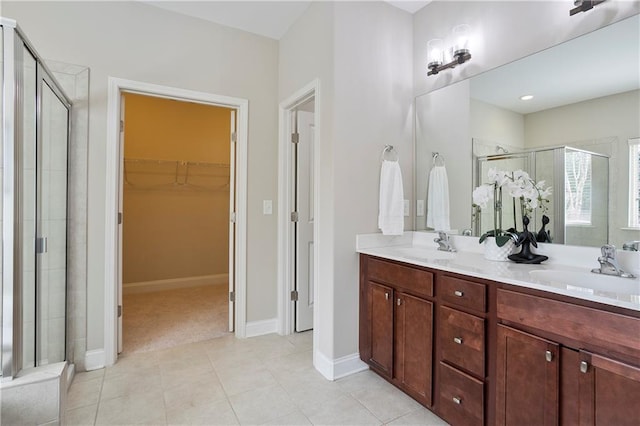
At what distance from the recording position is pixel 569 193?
1711mm

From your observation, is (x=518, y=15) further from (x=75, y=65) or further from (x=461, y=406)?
(x=75, y=65)

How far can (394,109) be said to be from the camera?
2445 mm

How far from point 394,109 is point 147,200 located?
3543mm

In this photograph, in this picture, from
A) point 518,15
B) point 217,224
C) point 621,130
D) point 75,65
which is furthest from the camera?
point 217,224

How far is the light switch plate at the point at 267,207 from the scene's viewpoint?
293 cm

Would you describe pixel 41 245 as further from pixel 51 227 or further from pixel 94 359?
pixel 94 359

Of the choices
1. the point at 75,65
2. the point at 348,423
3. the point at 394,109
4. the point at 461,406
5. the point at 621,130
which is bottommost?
the point at 348,423

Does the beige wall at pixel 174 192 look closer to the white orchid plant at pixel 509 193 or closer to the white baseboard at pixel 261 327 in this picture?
the white baseboard at pixel 261 327

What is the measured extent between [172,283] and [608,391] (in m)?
4.56

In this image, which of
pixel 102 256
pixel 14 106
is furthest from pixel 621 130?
pixel 102 256

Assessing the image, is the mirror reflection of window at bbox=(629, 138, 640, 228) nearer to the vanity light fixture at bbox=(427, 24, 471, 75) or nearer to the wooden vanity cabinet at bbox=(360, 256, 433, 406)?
the wooden vanity cabinet at bbox=(360, 256, 433, 406)

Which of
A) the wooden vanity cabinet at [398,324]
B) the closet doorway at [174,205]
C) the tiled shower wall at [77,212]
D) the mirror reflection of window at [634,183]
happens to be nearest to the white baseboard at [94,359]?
the tiled shower wall at [77,212]

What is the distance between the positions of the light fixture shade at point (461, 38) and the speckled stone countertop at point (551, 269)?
1.28 metres

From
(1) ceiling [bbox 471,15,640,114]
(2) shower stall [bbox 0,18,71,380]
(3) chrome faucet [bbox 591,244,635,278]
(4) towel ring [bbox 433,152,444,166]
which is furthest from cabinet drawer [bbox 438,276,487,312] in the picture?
(2) shower stall [bbox 0,18,71,380]
